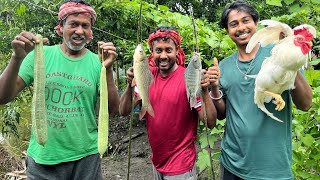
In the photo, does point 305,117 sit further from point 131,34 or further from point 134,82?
point 131,34

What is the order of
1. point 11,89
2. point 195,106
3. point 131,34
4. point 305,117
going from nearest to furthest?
point 11,89
point 195,106
point 305,117
point 131,34

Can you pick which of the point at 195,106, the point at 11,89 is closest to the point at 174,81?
the point at 195,106

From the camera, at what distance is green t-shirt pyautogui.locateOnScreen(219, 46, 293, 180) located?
2410 millimetres

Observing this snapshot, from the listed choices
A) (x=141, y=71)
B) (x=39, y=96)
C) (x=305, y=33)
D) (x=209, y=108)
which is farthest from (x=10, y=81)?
(x=305, y=33)

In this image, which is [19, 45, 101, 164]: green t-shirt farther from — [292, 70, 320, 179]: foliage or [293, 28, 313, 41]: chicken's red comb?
[292, 70, 320, 179]: foliage

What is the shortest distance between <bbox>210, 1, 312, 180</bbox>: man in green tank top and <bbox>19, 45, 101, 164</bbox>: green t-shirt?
0.90 m

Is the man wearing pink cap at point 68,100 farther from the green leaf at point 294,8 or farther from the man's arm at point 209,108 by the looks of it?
the green leaf at point 294,8

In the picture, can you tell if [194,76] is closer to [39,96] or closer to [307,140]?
[39,96]

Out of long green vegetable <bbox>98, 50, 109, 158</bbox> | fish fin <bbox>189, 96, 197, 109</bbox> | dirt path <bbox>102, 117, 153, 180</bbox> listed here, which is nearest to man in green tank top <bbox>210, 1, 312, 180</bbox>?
fish fin <bbox>189, 96, 197, 109</bbox>

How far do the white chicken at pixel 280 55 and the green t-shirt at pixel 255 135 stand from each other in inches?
6.5

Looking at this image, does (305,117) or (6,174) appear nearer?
(305,117)

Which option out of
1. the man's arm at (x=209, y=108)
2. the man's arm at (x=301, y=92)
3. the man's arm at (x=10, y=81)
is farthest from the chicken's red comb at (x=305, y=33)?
the man's arm at (x=10, y=81)

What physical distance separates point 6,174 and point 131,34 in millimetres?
2873

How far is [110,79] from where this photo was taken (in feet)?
8.52
